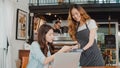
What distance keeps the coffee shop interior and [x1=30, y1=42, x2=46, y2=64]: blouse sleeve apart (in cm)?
215

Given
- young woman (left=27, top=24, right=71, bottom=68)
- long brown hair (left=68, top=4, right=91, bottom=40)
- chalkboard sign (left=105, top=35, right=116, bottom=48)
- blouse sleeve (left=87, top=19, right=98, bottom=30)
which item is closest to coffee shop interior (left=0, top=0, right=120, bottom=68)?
chalkboard sign (left=105, top=35, right=116, bottom=48)

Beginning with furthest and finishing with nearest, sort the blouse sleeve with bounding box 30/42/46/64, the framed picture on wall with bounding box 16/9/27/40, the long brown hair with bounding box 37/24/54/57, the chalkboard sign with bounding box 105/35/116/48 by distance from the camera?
the chalkboard sign with bounding box 105/35/116/48, the framed picture on wall with bounding box 16/9/27/40, the long brown hair with bounding box 37/24/54/57, the blouse sleeve with bounding box 30/42/46/64

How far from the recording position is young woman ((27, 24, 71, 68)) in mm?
2094

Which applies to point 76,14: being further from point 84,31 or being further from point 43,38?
point 43,38

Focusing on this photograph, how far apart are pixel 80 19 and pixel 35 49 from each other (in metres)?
0.84

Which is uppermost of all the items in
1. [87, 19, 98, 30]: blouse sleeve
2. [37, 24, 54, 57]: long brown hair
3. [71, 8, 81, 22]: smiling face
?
[71, 8, 81, 22]: smiling face

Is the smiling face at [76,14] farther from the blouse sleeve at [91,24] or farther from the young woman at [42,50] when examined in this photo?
the young woman at [42,50]

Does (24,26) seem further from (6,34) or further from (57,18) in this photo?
(57,18)

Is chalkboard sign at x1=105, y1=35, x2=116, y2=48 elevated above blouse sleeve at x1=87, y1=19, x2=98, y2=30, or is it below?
below

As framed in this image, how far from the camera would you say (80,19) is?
2820mm

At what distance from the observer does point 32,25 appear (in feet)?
29.9

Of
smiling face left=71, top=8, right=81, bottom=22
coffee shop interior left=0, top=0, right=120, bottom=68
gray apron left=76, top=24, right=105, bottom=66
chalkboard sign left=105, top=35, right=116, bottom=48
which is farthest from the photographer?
chalkboard sign left=105, top=35, right=116, bottom=48

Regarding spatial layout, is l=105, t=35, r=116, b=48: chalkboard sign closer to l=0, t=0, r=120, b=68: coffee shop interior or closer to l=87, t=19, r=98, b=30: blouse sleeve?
l=0, t=0, r=120, b=68: coffee shop interior

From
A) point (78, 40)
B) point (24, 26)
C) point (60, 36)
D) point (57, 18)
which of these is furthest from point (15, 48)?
point (78, 40)
